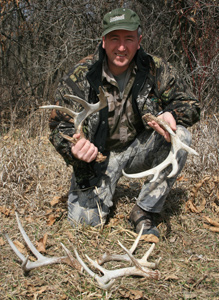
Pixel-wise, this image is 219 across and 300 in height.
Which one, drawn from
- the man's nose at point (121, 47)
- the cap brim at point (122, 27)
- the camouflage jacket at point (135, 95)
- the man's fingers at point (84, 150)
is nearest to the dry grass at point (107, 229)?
the camouflage jacket at point (135, 95)

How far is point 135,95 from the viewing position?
10.6 ft

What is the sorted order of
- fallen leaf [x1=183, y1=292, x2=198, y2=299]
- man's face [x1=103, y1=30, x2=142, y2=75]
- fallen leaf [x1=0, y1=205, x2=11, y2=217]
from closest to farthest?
fallen leaf [x1=183, y1=292, x2=198, y2=299] → man's face [x1=103, y1=30, x2=142, y2=75] → fallen leaf [x1=0, y1=205, x2=11, y2=217]

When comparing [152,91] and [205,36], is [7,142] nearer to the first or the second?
[152,91]

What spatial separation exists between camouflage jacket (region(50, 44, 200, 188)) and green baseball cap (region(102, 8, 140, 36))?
243 mm

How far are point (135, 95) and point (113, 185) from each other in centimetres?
99

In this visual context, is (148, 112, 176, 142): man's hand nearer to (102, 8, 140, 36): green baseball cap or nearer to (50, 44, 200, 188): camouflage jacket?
(50, 44, 200, 188): camouflage jacket

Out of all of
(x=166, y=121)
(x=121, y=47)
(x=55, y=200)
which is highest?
(x=121, y=47)

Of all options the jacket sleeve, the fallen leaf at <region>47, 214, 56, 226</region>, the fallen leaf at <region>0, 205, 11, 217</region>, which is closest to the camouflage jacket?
the jacket sleeve

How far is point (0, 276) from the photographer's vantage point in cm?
271

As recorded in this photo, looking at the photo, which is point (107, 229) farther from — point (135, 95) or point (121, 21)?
point (121, 21)

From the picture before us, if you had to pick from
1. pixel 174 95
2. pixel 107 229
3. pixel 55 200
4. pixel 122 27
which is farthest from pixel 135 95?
pixel 55 200

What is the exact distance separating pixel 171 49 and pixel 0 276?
5163 mm

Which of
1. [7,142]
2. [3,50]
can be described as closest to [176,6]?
[3,50]

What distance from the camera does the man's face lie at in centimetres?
317
